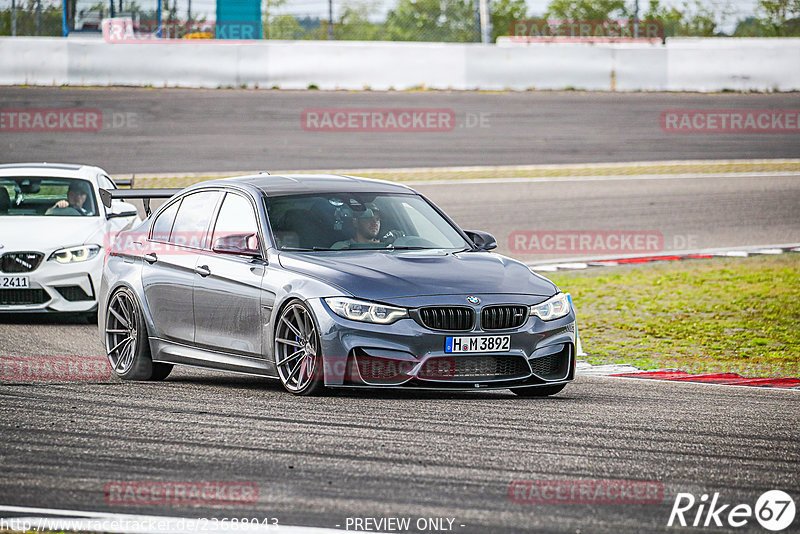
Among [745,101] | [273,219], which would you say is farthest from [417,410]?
[745,101]

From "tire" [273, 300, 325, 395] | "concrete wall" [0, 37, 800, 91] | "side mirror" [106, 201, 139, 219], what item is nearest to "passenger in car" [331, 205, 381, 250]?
"tire" [273, 300, 325, 395]

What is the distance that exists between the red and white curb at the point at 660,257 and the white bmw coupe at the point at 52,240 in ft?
18.6

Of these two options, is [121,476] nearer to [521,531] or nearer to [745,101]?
[521,531]

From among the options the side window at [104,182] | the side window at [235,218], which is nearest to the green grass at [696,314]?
the side window at [235,218]

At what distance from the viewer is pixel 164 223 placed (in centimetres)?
1038

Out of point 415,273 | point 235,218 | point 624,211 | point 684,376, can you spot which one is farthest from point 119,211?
point 624,211

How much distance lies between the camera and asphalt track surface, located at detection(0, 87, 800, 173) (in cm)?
2495

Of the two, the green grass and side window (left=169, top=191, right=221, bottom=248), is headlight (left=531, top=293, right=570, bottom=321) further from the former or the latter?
the green grass

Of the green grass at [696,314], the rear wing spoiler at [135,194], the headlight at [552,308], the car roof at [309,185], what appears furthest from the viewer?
the green grass at [696,314]

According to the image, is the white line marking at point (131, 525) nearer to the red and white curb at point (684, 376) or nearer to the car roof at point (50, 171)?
the red and white curb at point (684, 376)

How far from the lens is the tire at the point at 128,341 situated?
9.98 meters

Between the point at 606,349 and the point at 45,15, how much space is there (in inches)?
870

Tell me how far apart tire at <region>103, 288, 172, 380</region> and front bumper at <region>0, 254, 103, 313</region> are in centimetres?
317

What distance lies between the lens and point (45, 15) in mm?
31281
